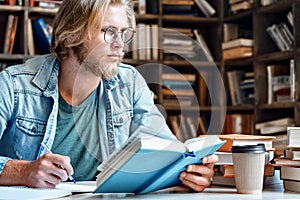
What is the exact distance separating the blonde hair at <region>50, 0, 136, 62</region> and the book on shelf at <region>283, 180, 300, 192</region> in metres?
0.78

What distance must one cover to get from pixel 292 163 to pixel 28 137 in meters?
0.82

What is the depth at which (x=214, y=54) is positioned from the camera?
4.05 metres

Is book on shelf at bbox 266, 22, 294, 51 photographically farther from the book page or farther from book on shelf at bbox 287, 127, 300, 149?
the book page

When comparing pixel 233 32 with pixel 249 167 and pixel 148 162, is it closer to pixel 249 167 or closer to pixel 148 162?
pixel 249 167

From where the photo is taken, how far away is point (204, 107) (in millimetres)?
3951

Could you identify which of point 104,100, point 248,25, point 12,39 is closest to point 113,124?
point 104,100

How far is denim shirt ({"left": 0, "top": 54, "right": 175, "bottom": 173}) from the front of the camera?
1679 mm

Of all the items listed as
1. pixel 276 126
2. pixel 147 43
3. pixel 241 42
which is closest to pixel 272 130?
pixel 276 126

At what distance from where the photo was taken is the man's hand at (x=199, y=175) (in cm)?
129

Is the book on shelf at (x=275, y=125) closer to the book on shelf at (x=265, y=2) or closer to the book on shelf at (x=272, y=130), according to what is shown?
the book on shelf at (x=272, y=130)

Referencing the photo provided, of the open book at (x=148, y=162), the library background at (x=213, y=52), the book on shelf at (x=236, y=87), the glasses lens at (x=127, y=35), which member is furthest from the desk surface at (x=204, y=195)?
the book on shelf at (x=236, y=87)

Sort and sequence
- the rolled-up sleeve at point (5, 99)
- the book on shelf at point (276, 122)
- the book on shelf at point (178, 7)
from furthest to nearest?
the book on shelf at point (178, 7) < the book on shelf at point (276, 122) < the rolled-up sleeve at point (5, 99)

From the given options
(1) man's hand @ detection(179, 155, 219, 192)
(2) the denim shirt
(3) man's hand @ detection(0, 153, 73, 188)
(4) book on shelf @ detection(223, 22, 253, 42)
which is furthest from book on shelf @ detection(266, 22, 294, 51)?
(3) man's hand @ detection(0, 153, 73, 188)

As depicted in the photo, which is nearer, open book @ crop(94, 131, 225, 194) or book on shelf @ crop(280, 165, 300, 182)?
open book @ crop(94, 131, 225, 194)
